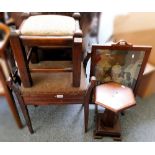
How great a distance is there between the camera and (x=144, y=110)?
1577 millimetres

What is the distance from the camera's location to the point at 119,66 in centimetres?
125

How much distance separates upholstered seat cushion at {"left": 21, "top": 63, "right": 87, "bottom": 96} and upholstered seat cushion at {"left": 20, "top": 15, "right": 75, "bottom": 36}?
363mm

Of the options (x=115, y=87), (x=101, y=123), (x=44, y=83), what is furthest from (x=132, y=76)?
(x=44, y=83)

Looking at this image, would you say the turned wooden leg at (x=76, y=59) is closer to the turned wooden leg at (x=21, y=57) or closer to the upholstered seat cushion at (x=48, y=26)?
the upholstered seat cushion at (x=48, y=26)

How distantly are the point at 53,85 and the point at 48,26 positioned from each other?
389 millimetres

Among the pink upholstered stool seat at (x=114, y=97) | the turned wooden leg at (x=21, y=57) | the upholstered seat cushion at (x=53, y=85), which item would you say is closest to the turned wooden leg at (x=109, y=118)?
the pink upholstered stool seat at (x=114, y=97)

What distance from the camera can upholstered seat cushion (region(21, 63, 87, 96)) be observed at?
43.4 inches

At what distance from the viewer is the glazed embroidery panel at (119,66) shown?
1154 millimetres

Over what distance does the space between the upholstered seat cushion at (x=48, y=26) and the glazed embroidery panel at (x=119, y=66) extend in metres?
0.29

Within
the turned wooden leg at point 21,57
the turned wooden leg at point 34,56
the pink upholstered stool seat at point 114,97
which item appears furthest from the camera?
the turned wooden leg at point 34,56

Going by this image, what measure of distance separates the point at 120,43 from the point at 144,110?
807 mm

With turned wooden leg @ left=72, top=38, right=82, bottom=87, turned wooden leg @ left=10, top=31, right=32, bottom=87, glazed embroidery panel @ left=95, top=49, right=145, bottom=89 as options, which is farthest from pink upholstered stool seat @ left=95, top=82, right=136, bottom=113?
turned wooden leg @ left=10, top=31, right=32, bottom=87

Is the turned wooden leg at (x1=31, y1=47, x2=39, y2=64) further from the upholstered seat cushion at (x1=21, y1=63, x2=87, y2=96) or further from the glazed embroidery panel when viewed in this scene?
the glazed embroidery panel
